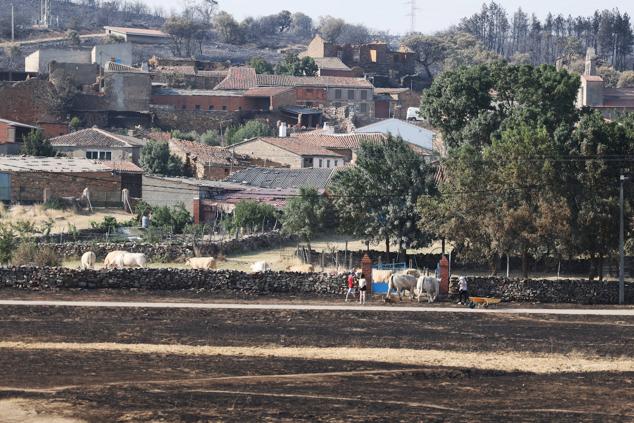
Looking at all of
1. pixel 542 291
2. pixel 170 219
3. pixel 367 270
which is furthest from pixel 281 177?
pixel 542 291

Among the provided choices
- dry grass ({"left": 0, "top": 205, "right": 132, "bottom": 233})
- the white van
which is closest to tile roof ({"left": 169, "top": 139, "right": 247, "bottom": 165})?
dry grass ({"left": 0, "top": 205, "right": 132, "bottom": 233})

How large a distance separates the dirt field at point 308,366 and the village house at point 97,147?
164 feet

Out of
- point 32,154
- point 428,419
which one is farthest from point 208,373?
point 32,154

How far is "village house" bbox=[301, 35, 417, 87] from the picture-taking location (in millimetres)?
169250

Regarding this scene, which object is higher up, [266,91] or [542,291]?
[266,91]

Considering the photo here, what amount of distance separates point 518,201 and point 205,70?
104967 millimetres

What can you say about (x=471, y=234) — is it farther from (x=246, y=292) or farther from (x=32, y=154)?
(x=32, y=154)

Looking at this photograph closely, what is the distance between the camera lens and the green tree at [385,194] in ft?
213

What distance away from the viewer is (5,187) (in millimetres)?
79688

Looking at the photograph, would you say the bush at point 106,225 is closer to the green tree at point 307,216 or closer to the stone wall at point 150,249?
the stone wall at point 150,249

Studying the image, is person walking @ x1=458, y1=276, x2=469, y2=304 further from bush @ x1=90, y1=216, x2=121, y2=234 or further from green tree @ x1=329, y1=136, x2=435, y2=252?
bush @ x1=90, y1=216, x2=121, y2=234

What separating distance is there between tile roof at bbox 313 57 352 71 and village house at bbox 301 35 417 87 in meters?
3.56

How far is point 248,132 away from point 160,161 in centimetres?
2633

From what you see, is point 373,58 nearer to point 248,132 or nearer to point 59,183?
point 248,132
